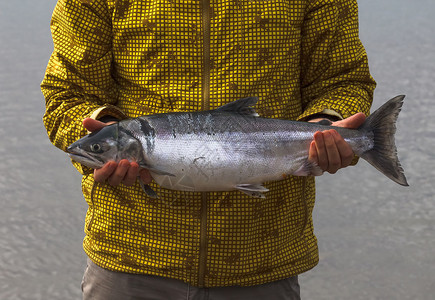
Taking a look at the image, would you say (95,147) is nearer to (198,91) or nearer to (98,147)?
(98,147)

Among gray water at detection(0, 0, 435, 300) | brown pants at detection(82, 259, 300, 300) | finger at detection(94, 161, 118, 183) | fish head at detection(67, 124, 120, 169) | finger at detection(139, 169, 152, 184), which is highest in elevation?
fish head at detection(67, 124, 120, 169)

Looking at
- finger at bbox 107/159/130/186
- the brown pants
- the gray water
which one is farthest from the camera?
the gray water

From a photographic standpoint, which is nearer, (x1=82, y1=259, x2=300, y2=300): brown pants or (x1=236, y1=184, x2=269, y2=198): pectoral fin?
(x1=236, y1=184, x2=269, y2=198): pectoral fin

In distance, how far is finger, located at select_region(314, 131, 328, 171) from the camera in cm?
167

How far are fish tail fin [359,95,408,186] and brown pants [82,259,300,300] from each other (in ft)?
1.31

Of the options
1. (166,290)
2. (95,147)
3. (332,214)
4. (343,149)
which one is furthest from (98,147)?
(332,214)

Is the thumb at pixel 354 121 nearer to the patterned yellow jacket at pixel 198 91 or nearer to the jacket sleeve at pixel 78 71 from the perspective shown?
the patterned yellow jacket at pixel 198 91

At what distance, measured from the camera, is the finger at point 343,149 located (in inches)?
65.5

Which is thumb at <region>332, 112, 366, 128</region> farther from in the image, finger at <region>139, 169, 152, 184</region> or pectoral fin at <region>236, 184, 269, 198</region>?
finger at <region>139, 169, 152, 184</region>

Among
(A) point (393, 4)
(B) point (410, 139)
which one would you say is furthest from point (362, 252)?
(A) point (393, 4)

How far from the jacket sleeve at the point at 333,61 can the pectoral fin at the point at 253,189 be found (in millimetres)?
259

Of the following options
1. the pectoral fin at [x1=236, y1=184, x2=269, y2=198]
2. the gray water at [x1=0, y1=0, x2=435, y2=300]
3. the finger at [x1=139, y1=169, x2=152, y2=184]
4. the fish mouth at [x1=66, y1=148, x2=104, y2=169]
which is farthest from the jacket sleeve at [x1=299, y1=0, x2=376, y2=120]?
the gray water at [x1=0, y1=0, x2=435, y2=300]

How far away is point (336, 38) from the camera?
188 centimetres

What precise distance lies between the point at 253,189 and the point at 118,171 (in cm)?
31
